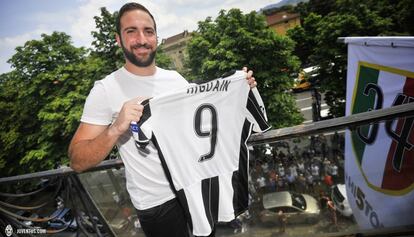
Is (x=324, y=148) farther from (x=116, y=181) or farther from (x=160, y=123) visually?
(x=116, y=181)

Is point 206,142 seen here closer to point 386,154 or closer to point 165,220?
point 165,220

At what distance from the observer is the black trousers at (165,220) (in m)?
1.88

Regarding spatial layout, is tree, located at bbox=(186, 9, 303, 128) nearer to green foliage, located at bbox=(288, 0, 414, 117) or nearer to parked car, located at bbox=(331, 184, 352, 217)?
green foliage, located at bbox=(288, 0, 414, 117)

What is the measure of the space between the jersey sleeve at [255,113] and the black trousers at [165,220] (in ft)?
2.80

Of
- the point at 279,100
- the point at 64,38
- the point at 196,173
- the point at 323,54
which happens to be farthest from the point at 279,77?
the point at 196,173

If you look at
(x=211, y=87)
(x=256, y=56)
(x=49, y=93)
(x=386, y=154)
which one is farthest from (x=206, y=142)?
(x=49, y=93)

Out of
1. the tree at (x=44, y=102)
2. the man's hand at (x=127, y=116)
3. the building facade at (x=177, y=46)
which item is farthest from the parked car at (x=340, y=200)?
the building facade at (x=177, y=46)

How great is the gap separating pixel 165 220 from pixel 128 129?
0.72 metres

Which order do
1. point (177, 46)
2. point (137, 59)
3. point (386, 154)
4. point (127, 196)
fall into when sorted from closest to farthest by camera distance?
1. point (137, 59)
2. point (386, 154)
3. point (127, 196)
4. point (177, 46)

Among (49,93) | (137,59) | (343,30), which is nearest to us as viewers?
(137,59)

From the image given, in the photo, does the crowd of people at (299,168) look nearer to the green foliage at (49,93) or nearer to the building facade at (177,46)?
the green foliage at (49,93)

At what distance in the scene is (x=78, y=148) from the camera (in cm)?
166

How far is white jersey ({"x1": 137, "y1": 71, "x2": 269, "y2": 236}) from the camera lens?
1.75m

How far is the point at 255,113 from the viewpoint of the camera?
210 cm
